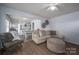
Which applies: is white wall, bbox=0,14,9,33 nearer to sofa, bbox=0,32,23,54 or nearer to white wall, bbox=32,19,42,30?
sofa, bbox=0,32,23,54

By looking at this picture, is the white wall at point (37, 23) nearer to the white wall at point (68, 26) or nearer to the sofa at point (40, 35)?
the sofa at point (40, 35)

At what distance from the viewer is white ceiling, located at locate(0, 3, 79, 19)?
77.5 inches

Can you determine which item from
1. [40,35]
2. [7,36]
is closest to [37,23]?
[40,35]

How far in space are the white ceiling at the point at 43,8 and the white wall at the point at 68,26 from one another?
0.36 ft

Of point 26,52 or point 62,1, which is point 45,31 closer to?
point 26,52

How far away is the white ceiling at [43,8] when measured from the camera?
1968 millimetres

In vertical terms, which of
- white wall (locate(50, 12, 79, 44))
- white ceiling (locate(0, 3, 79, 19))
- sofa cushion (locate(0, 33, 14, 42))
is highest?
white ceiling (locate(0, 3, 79, 19))

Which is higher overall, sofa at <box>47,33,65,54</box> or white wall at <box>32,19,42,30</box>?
white wall at <box>32,19,42,30</box>

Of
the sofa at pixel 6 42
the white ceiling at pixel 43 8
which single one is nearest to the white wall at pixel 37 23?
the white ceiling at pixel 43 8

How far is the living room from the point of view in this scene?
1971mm

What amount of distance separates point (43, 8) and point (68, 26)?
68 centimetres

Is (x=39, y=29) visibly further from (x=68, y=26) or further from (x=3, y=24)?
(x=3, y=24)

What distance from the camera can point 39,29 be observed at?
80.1 inches

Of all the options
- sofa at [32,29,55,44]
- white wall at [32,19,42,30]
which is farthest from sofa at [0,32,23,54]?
white wall at [32,19,42,30]
